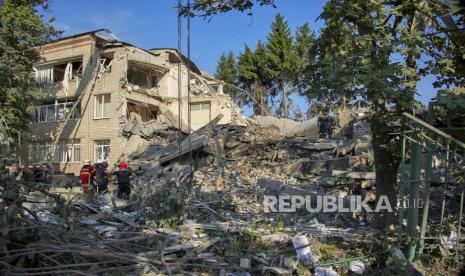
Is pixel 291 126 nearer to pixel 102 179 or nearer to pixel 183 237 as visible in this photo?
pixel 102 179

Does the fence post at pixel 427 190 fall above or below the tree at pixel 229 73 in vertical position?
below

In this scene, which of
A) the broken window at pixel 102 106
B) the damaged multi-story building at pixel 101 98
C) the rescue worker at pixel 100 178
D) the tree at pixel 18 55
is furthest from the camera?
the broken window at pixel 102 106

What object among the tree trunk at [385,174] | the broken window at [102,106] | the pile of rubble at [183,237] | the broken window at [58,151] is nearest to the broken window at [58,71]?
the broken window at [102,106]

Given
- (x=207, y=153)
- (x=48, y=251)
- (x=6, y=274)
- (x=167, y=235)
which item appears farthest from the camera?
(x=207, y=153)

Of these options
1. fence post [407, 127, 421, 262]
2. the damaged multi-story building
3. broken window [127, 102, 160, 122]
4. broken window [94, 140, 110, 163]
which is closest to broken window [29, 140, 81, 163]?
the damaged multi-story building

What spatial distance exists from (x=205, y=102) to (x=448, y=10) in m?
21.9

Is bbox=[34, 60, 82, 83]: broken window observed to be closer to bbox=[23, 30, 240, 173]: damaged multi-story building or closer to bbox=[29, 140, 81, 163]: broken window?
bbox=[23, 30, 240, 173]: damaged multi-story building

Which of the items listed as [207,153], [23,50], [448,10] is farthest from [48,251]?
[23,50]

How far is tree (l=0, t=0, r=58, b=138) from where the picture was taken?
66.0 ft

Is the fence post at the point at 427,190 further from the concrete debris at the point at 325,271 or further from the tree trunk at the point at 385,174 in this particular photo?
the tree trunk at the point at 385,174

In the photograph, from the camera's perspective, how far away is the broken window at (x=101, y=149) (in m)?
25.2

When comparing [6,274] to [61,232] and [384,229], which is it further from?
[384,229]

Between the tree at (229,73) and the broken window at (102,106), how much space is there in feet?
48.8

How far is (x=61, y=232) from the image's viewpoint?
576 cm
